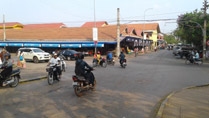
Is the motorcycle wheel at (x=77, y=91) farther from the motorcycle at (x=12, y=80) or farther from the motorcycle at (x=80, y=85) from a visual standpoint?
the motorcycle at (x=12, y=80)

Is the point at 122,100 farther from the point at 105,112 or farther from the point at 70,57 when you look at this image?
the point at 70,57

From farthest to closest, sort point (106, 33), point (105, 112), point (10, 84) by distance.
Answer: point (106, 33), point (10, 84), point (105, 112)

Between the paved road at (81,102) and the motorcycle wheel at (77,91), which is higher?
the motorcycle wheel at (77,91)

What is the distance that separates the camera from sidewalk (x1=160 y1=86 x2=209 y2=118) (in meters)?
5.42

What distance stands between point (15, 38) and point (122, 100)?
140ft

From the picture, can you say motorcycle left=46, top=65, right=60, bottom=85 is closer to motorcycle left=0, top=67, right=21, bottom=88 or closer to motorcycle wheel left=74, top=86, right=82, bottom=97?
motorcycle left=0, top=67, right=21, bottom=88

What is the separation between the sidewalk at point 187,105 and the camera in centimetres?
→ 542

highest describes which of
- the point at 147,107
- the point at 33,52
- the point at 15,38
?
the point at 15,38

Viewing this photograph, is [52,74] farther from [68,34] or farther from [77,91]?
[68,34]

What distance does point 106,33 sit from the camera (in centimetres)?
3922

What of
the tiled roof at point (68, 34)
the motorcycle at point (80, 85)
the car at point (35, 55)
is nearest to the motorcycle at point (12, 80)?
the motorcycle at point (80, 85)

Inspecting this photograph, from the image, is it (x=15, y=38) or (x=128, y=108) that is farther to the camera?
(x=15, y=38)

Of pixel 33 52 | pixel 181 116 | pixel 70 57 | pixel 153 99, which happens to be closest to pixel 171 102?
pixel 153 99

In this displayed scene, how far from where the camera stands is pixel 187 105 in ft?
20.7
